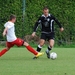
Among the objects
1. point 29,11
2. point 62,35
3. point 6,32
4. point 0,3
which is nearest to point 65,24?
point 62,35

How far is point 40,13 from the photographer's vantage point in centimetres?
2462

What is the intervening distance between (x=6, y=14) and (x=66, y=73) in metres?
14.8

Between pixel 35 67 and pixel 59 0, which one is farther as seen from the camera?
pixel 59 0

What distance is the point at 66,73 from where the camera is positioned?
9.88m

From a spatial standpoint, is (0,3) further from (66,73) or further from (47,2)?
(66,73)

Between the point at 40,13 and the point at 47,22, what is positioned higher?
the point at 47,22

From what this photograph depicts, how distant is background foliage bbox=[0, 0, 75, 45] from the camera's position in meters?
24.3

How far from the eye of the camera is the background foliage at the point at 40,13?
2431cm

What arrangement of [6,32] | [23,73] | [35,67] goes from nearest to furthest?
[23,73], [35,67], [6,32]

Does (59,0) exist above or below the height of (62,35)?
above

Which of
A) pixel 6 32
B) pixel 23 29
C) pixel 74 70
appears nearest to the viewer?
pixel 74 70

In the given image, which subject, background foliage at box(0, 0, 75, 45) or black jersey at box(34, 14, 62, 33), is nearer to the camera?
black jersey at box(34, 14, 62, 33)

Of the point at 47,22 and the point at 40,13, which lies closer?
the point at 47,22

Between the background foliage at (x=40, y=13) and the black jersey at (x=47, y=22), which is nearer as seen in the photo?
the black jersey at (x=47, y=22)
